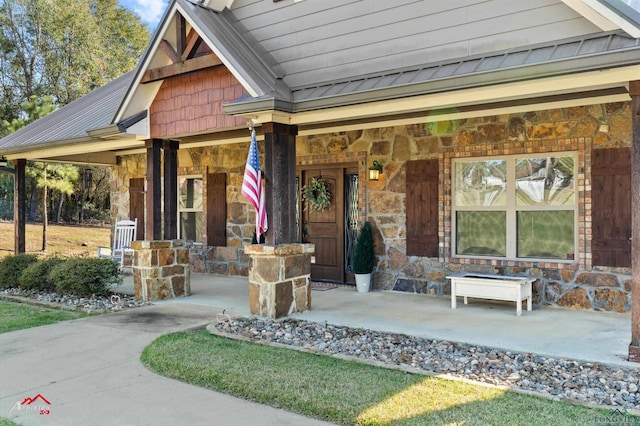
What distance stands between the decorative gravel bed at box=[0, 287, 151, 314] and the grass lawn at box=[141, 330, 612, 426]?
2.51m

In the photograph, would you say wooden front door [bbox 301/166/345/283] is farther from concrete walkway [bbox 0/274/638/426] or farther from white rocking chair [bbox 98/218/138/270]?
white rocking chair [bbox 98/218/138/270]

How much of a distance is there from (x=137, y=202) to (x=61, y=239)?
8.21 meters

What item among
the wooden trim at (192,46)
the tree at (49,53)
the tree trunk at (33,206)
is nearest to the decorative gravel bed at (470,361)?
the wooden trim at (192,46)

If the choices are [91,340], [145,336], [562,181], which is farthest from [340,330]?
[562,181]

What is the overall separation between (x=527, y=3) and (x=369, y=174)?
367 cm

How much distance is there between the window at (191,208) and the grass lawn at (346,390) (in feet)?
20.4

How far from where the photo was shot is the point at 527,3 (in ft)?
16.9

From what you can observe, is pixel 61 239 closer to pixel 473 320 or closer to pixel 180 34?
pixel 180 34

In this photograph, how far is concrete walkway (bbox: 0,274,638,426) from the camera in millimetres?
3493

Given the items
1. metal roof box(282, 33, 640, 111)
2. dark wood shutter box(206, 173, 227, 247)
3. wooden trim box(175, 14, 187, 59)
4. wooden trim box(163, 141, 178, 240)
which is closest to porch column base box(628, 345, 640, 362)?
metal roof box(282, 33, 640, 111)

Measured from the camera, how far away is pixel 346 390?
3719 millimetres

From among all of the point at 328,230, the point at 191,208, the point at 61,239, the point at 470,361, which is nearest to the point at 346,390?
the point at 470,361

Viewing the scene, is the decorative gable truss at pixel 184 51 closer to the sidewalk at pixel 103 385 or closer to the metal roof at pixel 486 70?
the metal roof at pixel 486 70

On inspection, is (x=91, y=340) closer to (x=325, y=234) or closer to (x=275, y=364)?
(x=275, y=364)
